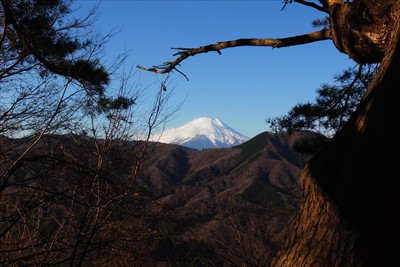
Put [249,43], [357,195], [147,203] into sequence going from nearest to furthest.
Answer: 1. [357,195]
2. [249,43]
3. [147,203]

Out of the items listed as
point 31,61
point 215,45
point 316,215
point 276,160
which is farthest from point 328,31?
point 276,160

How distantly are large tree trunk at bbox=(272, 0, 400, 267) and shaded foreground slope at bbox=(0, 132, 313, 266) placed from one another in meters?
1.33

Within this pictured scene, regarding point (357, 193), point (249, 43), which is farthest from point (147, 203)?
point (357, 193)

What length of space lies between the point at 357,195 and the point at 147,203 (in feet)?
12.1

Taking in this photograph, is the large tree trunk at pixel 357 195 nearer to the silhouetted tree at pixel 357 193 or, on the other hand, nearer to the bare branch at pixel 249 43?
the silhouetted tree at pixel 357 193

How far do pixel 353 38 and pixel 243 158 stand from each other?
92151mm

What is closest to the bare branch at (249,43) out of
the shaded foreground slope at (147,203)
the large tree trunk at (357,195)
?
the shaded foreground slope at (147,203)

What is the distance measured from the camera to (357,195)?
1213mm

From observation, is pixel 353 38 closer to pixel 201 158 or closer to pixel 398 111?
pixel 398 111

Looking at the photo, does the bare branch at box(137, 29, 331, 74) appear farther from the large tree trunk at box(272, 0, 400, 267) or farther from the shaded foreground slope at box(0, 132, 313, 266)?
the large tree trunk at box(272, 0, 400, 267)

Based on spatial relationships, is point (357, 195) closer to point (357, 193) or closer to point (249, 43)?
point (357, 193)

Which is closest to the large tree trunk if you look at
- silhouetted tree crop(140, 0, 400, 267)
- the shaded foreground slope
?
silhouetted tree crop(140, 0, 400, 267)

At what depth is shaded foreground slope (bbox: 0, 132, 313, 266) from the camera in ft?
11.7

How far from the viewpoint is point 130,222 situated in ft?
16.3
